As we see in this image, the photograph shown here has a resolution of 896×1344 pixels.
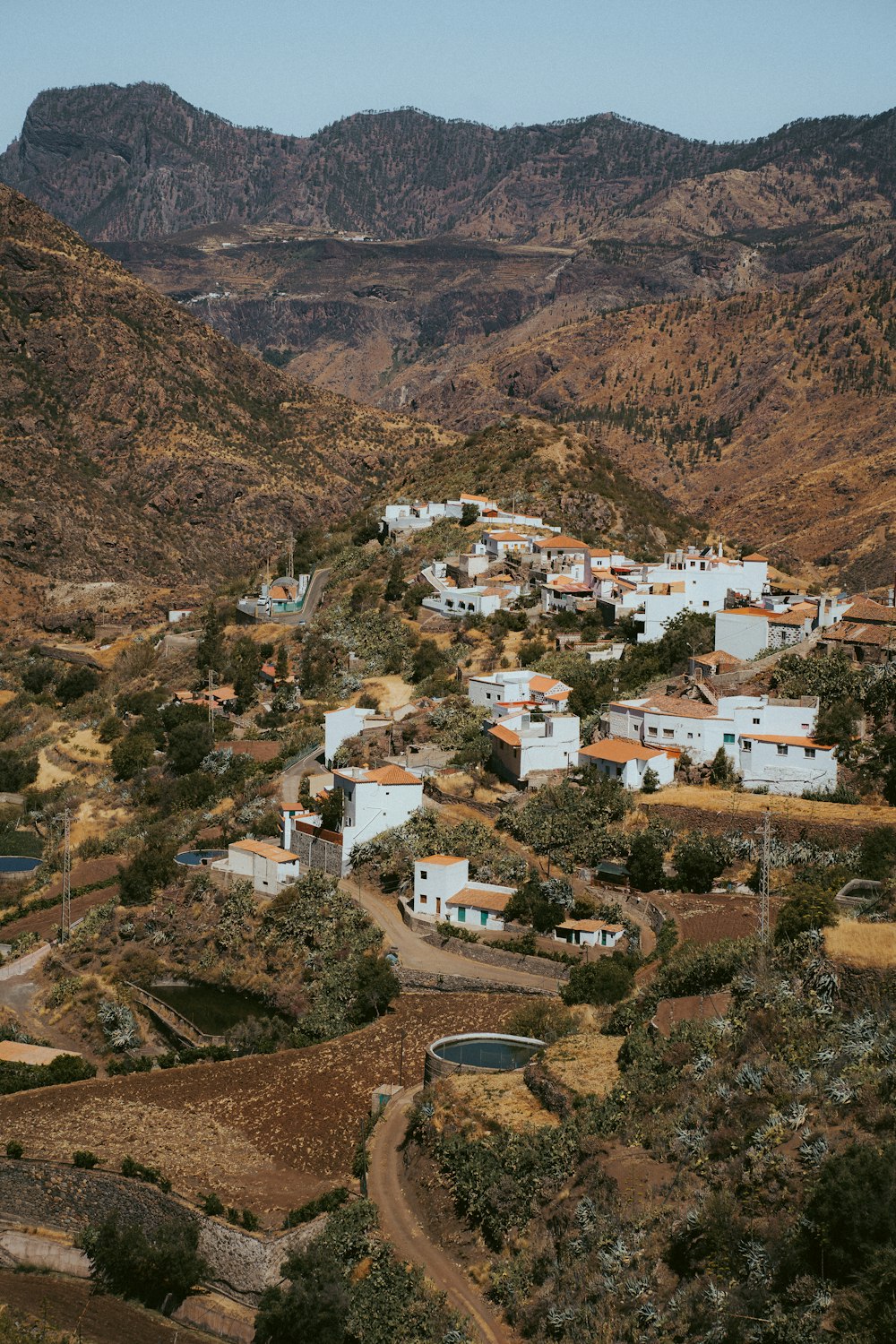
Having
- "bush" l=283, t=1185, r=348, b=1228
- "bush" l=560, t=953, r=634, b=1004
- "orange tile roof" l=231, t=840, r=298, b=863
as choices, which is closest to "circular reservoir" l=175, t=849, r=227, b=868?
"orange tile roof" l=231, t=840, r=298, b=863

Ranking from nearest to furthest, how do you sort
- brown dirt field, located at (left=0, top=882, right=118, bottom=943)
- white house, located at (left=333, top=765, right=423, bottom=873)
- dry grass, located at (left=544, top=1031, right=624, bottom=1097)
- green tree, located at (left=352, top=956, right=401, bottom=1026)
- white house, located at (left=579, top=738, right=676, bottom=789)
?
dry grass, located at (left=544, top=1031, right=624, bottom=1097), green tree, located at (left=352, top=956, right=401, bottom=1026), white house, located at (left=579, top=738, right=676, bottom=789), white house, located at (left=333, top=765, right=423, bottom=873), brown dirt field, located at (left=0, top=882, right=118, bottom=943)

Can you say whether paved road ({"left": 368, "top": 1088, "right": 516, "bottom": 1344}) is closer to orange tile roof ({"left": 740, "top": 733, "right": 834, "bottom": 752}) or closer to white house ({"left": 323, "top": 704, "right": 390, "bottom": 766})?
orange tile roof ({"left": 740, "top": 733, "right": 834, "bottom": 752})

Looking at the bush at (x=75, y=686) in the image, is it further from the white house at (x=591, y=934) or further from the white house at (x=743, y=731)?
the white house at (x=591, y=934)

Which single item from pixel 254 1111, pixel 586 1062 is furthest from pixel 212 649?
pixel 586 1062

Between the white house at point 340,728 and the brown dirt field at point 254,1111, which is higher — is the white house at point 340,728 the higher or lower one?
the higher one

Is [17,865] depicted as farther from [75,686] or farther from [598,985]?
[598,985]

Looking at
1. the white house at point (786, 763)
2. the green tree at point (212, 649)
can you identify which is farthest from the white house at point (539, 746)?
the green tree at point (212, 649)

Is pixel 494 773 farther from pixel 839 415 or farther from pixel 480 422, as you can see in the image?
pixel 480 422
